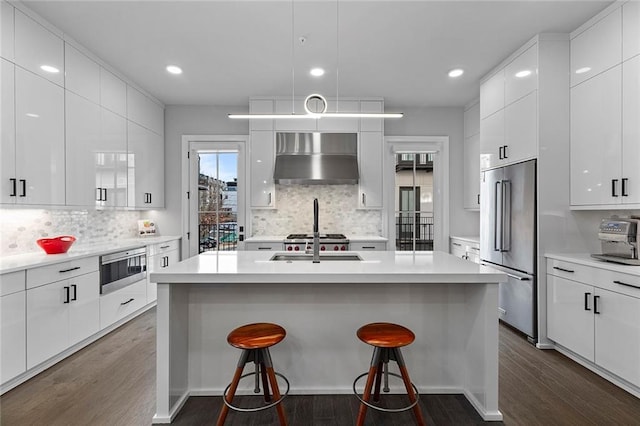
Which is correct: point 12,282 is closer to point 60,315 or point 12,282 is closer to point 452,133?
point 60,315

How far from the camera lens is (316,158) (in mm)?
4766

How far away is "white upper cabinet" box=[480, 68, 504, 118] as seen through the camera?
12.3ft

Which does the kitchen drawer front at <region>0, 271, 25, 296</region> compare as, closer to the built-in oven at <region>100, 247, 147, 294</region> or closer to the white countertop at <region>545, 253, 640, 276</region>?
the built-in oven at <region>100, 247, 147, 294</region>

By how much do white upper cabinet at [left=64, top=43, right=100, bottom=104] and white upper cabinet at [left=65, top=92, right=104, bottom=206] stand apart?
77 millimetres

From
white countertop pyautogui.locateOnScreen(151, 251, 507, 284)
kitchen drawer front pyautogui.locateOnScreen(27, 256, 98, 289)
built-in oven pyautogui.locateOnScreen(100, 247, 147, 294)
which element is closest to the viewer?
white countertop pyautogui.locateOnScreen(151, 251, 507, 284)

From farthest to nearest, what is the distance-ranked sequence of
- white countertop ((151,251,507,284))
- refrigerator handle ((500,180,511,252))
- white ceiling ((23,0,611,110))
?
refrigerator handle ((500,180,511,252)), white ceiling ((23,0,611,110)), white countertop ((151,251,507,284))

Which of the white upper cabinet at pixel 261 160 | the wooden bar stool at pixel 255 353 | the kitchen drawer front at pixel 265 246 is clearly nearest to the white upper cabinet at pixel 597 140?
the wooden bar stool at pixel 255 353

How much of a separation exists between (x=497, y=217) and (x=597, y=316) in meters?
1.35

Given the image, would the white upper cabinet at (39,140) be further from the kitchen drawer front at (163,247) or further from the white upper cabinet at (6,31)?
the kitchen drawer front at (163,247)

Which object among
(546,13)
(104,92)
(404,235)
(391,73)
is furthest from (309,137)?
(546,13)

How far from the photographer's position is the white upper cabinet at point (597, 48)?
2664 millimetres

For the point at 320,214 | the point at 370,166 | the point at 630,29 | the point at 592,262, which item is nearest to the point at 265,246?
the point at 320,214

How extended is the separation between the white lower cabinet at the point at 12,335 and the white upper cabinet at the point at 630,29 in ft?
15.7

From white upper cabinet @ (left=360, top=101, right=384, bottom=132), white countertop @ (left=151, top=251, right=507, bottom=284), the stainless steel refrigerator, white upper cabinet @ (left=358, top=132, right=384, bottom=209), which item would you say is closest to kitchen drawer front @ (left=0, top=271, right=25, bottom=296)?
white countertop @ (left=151, top=251, right=507, bottom=284)
